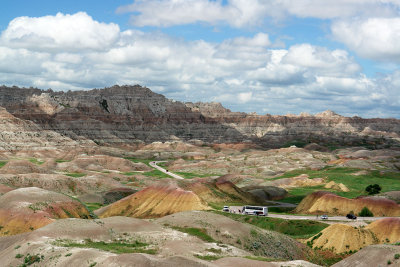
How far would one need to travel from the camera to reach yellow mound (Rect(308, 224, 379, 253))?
2608 inches

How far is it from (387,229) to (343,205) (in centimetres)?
3000

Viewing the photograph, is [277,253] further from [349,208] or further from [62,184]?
[62,184]

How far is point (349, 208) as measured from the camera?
98125mm

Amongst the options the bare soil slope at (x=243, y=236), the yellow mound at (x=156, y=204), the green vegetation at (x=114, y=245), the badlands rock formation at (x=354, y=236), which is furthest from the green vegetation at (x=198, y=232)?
the yellow mound at (x=156, y=204)

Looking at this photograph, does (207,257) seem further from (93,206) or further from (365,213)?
(93,206)

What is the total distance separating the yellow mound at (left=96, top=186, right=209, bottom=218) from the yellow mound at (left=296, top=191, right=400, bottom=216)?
24664mm

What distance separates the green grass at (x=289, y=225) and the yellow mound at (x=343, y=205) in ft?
67.3

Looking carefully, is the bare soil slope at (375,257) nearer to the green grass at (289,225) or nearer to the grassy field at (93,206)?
the green grass at (289,225)

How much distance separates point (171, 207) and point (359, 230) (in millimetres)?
40438

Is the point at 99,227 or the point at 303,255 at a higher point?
the point at 99,227

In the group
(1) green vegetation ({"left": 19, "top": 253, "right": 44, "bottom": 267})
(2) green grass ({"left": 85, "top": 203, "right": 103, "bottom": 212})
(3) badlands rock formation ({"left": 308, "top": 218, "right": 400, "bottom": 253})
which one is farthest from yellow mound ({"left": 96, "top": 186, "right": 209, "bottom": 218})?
(1) green vegetation ({"left": 19, "top": 253, "right": 44, "bottom": 267})

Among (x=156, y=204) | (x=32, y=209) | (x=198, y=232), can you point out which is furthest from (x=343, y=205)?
(x=32, y=209)

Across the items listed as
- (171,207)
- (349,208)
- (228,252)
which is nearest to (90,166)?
(171,207)

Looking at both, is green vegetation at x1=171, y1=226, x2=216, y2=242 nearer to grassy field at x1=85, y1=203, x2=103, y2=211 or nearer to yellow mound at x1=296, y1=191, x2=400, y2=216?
yellow mound at x1=296, y1=191, x2=400, y2=216
